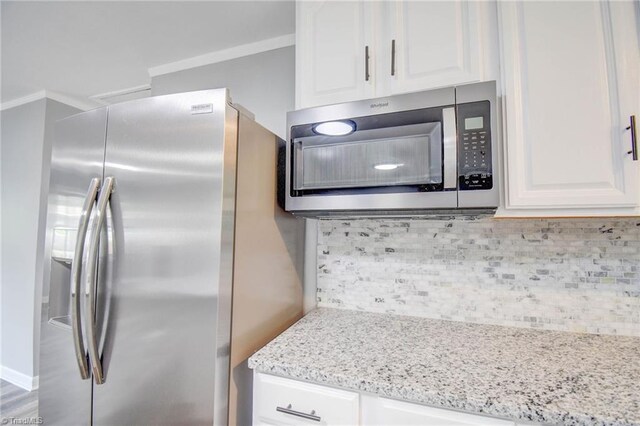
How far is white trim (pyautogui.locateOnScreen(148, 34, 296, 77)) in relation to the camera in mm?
1898

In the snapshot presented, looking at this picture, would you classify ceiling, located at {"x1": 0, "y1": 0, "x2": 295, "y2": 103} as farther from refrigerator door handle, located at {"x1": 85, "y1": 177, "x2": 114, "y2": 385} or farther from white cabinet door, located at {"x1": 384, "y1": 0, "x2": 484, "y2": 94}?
refrigerator door handle, located at {"x1": 85, "y1": 177, "x2": 114, "y2": 385}

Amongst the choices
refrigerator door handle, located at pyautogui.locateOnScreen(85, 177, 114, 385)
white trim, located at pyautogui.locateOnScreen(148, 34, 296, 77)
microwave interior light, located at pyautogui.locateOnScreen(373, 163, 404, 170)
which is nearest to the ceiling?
white trim, located at pyautogui.locateOnScreen(148, 34, 296, 77)

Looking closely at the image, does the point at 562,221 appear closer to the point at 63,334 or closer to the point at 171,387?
the point at 171,387

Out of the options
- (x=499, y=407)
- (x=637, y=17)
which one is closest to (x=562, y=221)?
(x=637, y=17)

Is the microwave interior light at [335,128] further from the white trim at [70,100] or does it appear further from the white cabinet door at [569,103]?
the white trim at [70,100]

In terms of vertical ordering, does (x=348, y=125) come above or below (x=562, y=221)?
above

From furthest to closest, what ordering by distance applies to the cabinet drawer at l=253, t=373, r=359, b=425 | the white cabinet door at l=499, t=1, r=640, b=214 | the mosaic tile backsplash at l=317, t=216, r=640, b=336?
the mosaic tile backsplash at l=317, t=216, r=640, b=336
the white cabinet door at l=499, t=1, r=640, b=214
the cabinet drawer at l=253, t=373, r=359, b=425

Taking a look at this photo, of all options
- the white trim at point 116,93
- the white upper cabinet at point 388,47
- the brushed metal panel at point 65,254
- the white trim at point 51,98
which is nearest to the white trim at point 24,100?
the white trim at point 51,98

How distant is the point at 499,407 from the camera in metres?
0.72

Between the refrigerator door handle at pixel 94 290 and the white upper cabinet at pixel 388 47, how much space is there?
0.87 metres

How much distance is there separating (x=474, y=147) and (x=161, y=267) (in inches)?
44.2

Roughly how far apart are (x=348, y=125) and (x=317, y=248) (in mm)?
697

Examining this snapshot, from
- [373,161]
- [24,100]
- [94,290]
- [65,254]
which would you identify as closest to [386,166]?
[373,161]

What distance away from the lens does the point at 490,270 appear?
1330 mm
